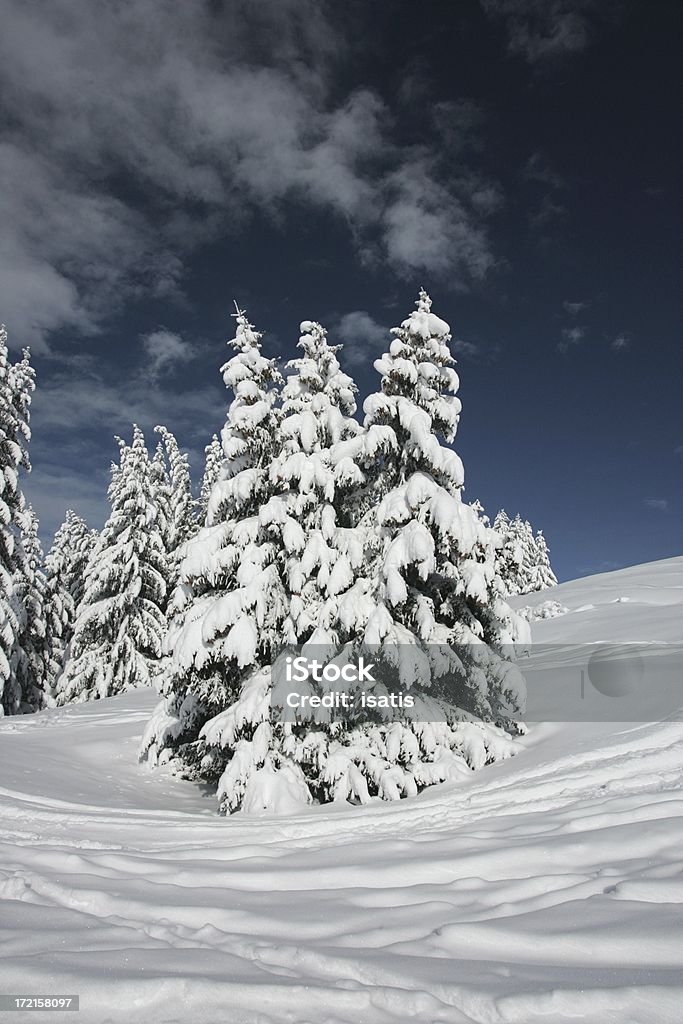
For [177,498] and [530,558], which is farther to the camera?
[530,558]

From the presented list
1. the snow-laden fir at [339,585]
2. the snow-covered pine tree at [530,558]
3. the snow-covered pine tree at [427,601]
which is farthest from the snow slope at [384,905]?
the snow-covered pine tree at [530,558]

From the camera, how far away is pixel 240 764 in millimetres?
9758

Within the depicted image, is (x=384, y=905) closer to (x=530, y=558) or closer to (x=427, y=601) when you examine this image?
(x=427, y=601)

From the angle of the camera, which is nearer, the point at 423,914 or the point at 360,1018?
the point at 360,1018

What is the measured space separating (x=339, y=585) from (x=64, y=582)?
33476 millimetres

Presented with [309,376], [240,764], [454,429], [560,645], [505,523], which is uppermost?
[505,523]

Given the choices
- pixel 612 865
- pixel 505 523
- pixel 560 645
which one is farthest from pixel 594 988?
pixel 505 523

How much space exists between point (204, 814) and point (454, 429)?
27.4 ft

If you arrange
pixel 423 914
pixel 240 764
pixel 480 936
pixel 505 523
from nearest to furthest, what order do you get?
pixel 480 936
pixel 423 914
pixel 240 764
pixel 505 523

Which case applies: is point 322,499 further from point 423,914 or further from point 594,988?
point 594,988

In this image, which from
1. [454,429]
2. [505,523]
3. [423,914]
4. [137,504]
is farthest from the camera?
[505,523]

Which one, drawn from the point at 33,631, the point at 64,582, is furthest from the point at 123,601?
the point at 64,582

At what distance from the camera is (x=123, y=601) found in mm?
25953

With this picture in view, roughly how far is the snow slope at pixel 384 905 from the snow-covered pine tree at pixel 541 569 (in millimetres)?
49368
